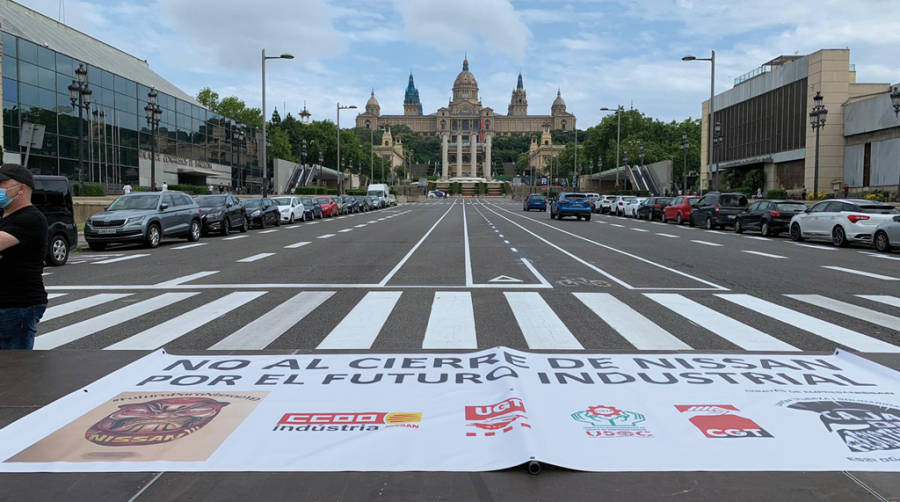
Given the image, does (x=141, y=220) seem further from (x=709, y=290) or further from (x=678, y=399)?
(x=678, y=399)

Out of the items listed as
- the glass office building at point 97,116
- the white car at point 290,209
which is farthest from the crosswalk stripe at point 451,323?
the white car at point 290,209

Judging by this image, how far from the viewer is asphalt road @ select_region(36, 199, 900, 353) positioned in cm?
778

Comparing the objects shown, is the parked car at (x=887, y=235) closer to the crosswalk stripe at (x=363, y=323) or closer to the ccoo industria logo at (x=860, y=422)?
the crosswalk stripe at (x=363, y=323)

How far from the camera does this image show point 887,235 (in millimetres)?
20344

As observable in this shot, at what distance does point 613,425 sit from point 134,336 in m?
5.96

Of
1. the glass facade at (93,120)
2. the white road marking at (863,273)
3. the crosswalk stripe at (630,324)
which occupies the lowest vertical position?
the crosswalk stripe at (630,324)

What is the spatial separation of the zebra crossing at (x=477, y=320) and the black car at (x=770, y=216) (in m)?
17.8

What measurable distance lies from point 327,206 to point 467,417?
1854 inches

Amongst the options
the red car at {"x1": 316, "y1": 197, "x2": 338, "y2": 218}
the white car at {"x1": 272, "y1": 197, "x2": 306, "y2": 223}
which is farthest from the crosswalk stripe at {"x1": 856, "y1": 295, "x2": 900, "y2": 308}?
the red car at {"x1": 316, "y1": 197, "x2": 338, "y2": 218}

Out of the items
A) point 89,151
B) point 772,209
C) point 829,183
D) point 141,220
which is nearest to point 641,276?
point 141,220

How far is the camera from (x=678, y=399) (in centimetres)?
468

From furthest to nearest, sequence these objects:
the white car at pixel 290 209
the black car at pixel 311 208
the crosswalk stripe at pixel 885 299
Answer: the black car at pixel 311 208
the white car at pixel 290 209
the crosswalk stripe at pixel 885 299

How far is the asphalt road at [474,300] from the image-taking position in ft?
25.5

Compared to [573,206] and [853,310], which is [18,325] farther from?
[573,206]
